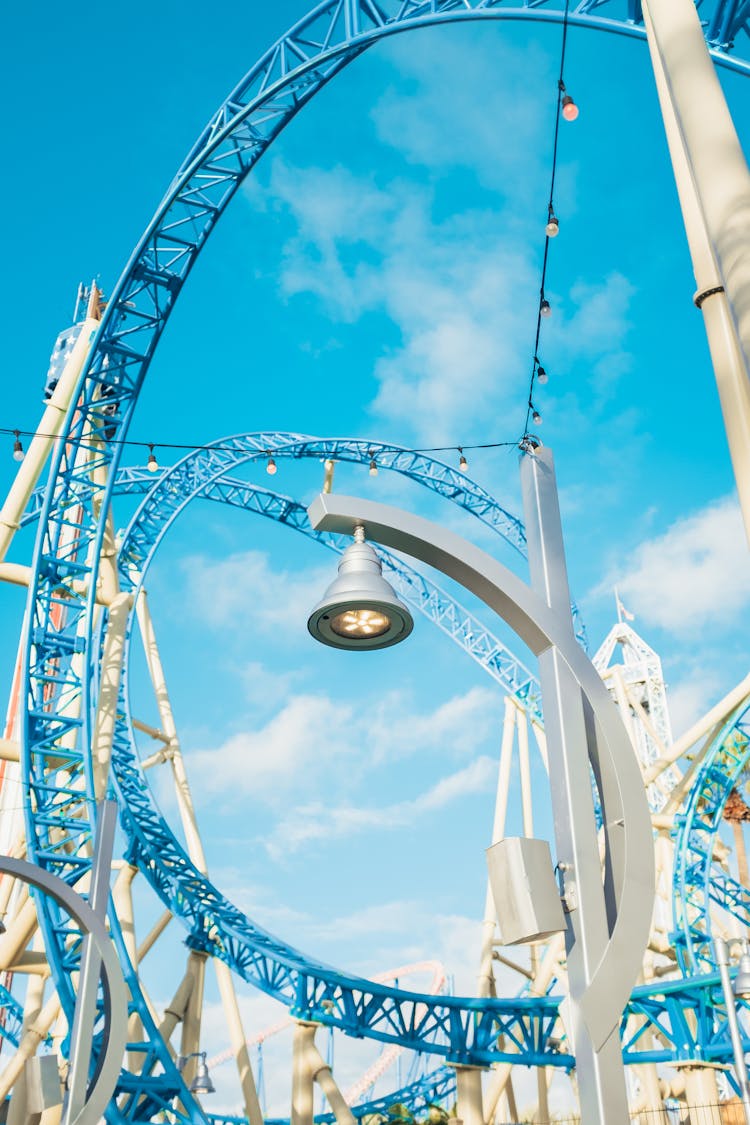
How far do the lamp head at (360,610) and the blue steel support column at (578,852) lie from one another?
0.55 metres

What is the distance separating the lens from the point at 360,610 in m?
3.75

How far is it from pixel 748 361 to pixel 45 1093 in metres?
7.23

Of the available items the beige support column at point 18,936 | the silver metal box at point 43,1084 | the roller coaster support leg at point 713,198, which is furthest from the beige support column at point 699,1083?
the roller coaster support leg at point 713,198

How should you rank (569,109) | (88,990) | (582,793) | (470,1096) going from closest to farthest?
(582,793) < (569,109) < (88,990) < (470,1096)

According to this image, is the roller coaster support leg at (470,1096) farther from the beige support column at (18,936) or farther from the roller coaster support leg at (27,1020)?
the beige support column at (18,936)

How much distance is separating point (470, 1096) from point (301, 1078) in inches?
95.9

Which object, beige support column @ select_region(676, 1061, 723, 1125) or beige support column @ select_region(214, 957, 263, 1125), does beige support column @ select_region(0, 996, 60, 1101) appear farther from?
beige support column @ select_region(676, 1061, 723, 1125)

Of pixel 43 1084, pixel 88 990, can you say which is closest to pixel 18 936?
pixel 88 990

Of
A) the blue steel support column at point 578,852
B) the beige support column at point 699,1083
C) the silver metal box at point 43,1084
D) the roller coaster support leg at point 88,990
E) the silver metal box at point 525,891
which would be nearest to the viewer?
the blue steel support column at point 578,852

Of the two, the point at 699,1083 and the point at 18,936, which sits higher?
the point at 18,936

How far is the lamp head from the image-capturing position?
3.67 m

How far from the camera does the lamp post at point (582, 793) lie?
2.84m

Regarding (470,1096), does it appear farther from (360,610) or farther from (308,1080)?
(360,610)

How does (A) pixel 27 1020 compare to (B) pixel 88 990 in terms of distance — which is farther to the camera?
(A) pixel 27 1020
